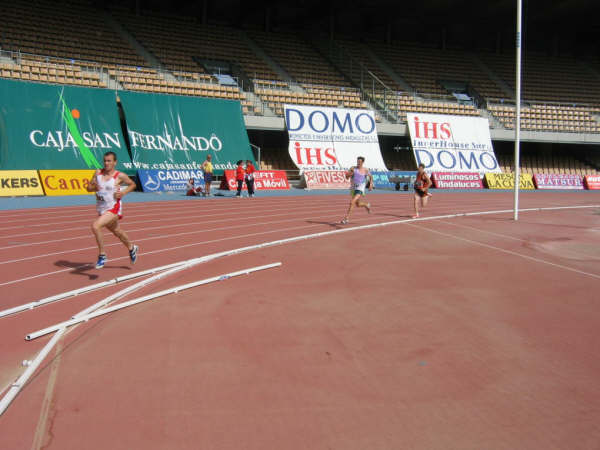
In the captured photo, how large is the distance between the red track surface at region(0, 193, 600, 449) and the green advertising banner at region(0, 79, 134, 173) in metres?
14.4

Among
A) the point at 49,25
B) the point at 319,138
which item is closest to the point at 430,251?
the point at 319,138

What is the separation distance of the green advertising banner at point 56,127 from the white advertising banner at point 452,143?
18.4m

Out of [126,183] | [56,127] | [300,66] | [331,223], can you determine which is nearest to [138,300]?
[126,183]

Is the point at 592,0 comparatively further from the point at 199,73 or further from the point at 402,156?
the point at 199,73

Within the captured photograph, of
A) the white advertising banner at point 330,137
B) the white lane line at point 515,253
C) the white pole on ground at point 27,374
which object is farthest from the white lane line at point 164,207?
the white pole on ground at point 27,374

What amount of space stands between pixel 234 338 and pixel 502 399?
2.59m

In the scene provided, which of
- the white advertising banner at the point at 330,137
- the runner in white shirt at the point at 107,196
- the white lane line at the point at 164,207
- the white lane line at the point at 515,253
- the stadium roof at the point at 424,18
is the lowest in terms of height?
the white lane line at the point at 515,253

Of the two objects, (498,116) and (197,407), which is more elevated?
(498,116)

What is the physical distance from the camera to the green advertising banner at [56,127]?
22.0 metres

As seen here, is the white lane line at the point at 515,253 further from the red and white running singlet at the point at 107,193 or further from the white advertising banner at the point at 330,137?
the white advertising banner at the point at 330,137

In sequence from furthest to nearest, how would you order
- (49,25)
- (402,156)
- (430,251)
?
(402,156) < (49,25) < (430,251)

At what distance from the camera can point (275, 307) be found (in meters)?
6.27

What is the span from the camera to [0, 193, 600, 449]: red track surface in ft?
11.3

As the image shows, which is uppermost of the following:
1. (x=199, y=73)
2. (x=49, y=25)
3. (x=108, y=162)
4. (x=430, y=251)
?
(x=49, y=25)
